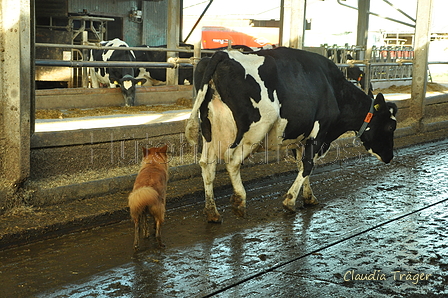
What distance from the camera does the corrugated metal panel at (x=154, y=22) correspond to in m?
21.5

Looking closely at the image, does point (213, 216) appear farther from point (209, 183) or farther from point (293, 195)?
point (293, 195)

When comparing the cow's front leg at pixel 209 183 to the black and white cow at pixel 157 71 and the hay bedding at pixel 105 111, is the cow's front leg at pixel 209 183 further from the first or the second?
the black and white cow at pixel 157 71

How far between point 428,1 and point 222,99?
784 centimetres

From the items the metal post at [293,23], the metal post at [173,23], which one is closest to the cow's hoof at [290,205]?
the metal post at [293,23]

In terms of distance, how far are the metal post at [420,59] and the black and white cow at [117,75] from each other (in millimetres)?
6100

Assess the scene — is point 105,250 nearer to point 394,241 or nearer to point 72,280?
point 72,280

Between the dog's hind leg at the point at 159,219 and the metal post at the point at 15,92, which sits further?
the metal post at the point at 15,92

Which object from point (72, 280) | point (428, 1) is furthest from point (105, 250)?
point (428, 1)

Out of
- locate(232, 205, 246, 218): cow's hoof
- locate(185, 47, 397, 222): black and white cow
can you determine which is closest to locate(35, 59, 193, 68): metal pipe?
locate(185, 47, 397, 222): black and white cow

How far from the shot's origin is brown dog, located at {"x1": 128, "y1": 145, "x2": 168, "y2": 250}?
4.56 metres

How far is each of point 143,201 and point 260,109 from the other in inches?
69.0

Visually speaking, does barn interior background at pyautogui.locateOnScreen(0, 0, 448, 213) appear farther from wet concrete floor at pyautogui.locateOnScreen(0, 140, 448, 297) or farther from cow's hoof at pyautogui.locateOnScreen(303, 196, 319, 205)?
cow's hoof at pyautogui.locateOnScreen(303, 196, 319, 205)

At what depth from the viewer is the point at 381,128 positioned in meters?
7.16

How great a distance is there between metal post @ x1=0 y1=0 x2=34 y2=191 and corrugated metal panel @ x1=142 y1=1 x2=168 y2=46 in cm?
1632
